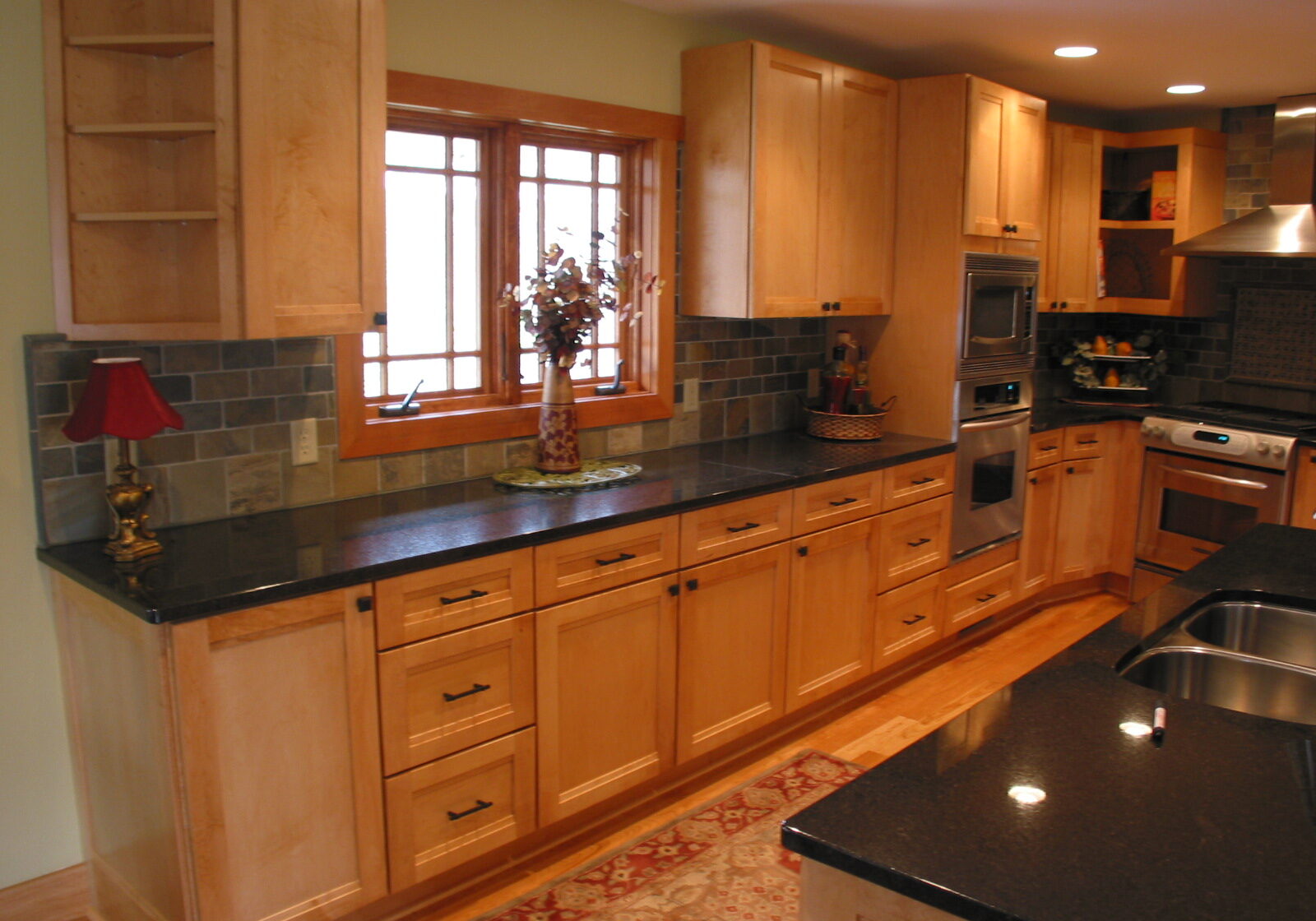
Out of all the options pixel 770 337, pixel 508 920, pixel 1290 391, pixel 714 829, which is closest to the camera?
pixel 508 920

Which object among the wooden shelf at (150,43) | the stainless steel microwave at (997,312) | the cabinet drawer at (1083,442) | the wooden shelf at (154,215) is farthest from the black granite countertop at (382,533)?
the cabinet drawer at (1083,442)

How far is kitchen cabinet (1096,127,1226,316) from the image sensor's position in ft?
16.0

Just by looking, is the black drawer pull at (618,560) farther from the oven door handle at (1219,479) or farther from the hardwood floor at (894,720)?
the oven door handle at (1219,479)

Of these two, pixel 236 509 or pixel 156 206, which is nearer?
pixel 156 206

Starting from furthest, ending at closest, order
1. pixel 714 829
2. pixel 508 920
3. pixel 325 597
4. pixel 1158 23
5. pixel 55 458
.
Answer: pixel 1158 23
pixel 714 829
pixel 508 920
pixel 55 458
pixel 325 597

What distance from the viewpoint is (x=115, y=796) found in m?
2.25

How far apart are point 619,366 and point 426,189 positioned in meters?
0.93

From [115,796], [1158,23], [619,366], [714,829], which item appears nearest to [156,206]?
[115,796]

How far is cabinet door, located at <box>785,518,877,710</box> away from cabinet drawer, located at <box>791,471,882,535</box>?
35mm

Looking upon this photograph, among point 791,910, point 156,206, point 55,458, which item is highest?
point 156,206

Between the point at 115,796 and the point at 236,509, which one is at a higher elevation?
the point at 236,509

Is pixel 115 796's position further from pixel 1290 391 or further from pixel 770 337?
pixel 1290 391

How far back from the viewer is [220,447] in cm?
254

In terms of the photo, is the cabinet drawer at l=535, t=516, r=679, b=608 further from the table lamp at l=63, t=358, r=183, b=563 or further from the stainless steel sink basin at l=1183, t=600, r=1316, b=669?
the stainless steel sink basin at l=1183, t=600, r=1316, b=669
